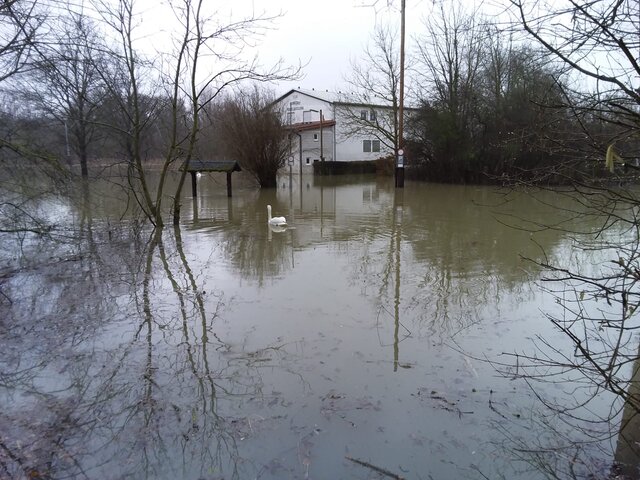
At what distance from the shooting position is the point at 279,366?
412cm

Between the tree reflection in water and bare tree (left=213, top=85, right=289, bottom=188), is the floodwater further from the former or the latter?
bare tree (left=213, top=85, right=289, bottom=188)

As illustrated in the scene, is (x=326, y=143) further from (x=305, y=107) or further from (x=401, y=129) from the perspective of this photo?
(x=401, y=129)

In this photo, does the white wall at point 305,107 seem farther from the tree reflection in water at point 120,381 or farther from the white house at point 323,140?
the tree reflection in water at point 120,381

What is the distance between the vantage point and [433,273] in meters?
7.21

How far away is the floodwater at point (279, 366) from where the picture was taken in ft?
9.64

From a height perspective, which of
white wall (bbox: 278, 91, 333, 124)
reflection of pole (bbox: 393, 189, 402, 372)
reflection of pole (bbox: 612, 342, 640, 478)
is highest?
white wall (bbox: 278, 91, 333, 124)

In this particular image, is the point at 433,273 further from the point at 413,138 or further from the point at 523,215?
the point at 413,138

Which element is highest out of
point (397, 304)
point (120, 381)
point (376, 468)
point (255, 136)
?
point (255, 136)

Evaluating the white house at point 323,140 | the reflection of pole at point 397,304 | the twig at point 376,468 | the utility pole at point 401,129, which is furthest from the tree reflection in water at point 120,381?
the white house at point 323,140

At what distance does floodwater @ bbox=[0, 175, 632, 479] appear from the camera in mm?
2939

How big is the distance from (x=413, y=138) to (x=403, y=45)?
22.3ft

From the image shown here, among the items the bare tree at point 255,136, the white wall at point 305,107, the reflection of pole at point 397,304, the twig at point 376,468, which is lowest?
the twig at point 376,468

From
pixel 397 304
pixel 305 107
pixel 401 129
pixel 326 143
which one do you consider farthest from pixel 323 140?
pixel 397 304

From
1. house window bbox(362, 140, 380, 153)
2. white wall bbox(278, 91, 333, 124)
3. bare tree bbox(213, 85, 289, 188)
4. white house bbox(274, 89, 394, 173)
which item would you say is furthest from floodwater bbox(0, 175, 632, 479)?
white wall bbox(278, 91, 333, 124)
